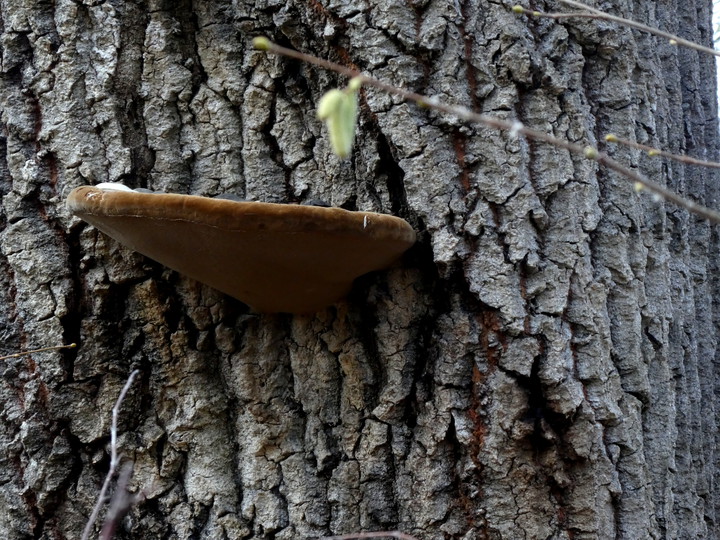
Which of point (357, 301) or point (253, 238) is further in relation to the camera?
point (357, 301)

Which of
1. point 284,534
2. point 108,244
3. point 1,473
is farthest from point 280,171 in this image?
point 1,473

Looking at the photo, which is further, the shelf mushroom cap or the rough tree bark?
the rough tree bark

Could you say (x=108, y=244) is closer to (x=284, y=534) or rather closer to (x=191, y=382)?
(x=191, y=382)

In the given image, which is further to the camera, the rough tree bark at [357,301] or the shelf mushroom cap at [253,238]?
the rough tree bark at [357,301]
